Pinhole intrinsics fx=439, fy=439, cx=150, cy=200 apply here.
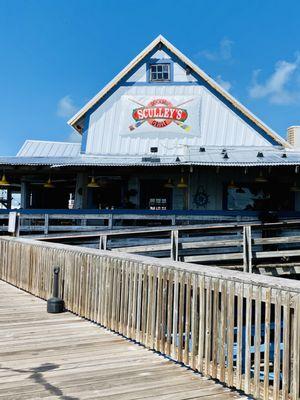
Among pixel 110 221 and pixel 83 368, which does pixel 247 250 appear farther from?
pixel 83 368

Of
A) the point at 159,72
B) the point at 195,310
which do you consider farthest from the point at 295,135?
the point at 195,310

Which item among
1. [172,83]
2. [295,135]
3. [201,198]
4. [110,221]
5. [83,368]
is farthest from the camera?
[295,135]

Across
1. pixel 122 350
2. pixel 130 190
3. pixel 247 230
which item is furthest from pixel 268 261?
pixel 122 350

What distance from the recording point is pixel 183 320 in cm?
500

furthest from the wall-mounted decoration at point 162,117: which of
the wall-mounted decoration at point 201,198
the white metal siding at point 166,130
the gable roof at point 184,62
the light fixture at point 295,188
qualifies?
the light fixture at point 295,188

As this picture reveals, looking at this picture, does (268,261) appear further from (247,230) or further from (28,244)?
(28,244)

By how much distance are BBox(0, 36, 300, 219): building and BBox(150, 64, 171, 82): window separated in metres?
0.05

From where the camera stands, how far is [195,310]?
479 centimetres

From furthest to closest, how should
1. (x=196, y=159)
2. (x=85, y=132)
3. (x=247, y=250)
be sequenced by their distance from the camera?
(x=85, y=132)
(x=196, y=159)
(x=247, y=250)

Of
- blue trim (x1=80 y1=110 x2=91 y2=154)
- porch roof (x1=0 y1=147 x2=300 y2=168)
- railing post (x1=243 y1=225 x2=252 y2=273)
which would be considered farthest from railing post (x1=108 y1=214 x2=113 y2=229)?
blue trim (x1=80 y1=110 x2=91 y2=154)

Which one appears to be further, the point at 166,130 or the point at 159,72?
the point at 159,72

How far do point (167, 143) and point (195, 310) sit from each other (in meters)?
15.5

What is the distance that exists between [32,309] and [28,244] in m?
2.10

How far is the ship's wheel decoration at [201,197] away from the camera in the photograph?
18.2 meters
